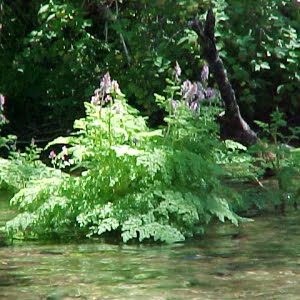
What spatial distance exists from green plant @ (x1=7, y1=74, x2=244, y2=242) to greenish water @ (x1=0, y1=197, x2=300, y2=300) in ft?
0.66

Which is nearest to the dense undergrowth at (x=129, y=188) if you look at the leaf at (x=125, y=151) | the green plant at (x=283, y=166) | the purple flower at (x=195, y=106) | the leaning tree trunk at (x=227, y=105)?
the leaf at (x=125, y=151)

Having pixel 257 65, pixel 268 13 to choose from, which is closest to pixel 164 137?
pixel 268 13

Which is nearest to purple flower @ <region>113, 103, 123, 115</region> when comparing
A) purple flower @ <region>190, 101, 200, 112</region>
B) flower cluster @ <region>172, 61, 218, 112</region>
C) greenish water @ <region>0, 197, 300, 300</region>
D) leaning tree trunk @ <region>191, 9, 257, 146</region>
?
flower cluster @ <region>172, 61, 218, 112</region>

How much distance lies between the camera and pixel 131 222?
666 centimetres

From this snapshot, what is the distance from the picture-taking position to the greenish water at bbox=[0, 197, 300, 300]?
199 inches

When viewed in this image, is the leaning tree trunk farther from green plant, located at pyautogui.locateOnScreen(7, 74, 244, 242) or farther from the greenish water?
the greenish water

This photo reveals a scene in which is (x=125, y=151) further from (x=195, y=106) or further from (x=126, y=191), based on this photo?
(x=195, y=106)

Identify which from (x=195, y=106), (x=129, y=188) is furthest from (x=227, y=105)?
(x=129, y=188)

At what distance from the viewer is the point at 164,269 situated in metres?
5.69

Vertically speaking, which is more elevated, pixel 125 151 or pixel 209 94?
pixel 209 94

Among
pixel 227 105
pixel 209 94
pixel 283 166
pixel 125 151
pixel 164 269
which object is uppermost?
pixel 227 105

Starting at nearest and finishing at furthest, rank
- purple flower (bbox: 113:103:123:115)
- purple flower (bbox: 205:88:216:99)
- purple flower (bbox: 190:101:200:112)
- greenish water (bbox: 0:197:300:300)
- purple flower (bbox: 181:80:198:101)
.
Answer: greenish water (bbox: 0:197:300:300)
purple flower (bbox: 113:103:123:115)
purple flower (bbox: 181:80:198:101)
purple flower (bbox: 190:101:200:112)
purple flower (bbox: 205:88:216:99)

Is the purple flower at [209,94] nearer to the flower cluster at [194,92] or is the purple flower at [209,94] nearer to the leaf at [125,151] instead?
the flower cluster at [194,92]

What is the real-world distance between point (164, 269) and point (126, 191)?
4.83 ft
